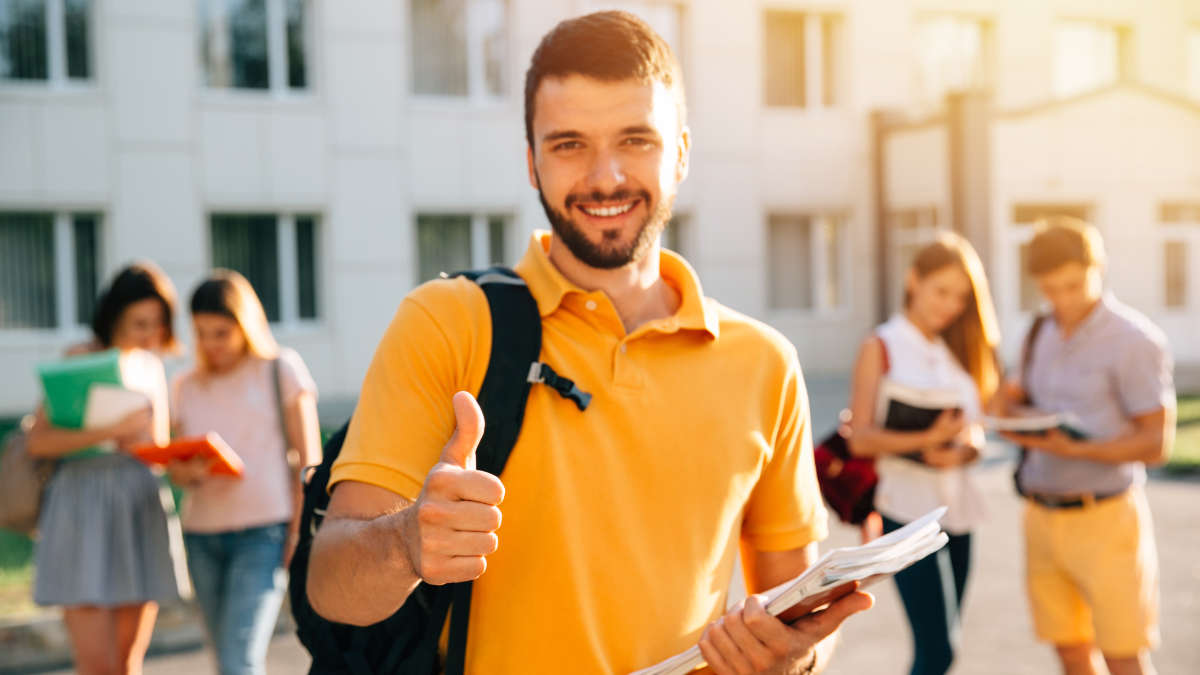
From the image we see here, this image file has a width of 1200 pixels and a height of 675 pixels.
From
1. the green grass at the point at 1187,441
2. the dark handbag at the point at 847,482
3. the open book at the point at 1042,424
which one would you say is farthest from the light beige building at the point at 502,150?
the open book at the point at 1042,424

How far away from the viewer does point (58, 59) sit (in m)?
16.3

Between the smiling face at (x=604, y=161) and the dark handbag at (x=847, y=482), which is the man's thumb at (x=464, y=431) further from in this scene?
the dark handbag at (x=847, y=482)

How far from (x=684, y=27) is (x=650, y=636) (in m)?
18.7

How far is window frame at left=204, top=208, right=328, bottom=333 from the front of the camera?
687 inches

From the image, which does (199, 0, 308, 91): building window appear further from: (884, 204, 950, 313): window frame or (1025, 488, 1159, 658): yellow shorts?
(1025, 488, 1159, 658): yellow shorts

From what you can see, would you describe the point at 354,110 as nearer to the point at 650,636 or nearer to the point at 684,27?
the point at 684,27

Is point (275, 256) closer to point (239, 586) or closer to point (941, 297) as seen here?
point (239, 586)

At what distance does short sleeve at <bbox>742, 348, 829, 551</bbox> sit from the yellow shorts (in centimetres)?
263

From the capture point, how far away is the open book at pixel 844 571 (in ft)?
5.66

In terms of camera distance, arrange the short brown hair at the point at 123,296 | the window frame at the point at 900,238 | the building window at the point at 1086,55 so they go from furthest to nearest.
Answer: the building window at the point at 1086,55 < the window frame at the point at 900,238 < the short brown hair at the point at 123,296

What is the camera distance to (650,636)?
2.02 metres

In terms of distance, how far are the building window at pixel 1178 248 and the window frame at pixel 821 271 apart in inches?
237

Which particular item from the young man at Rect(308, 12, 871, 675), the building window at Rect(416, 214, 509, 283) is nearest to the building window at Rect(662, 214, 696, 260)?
the building window at Rect(416, 214, 509, 283)

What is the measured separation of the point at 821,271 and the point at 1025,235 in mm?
3615
